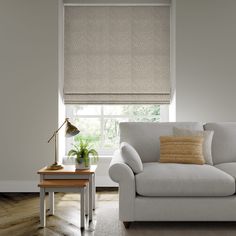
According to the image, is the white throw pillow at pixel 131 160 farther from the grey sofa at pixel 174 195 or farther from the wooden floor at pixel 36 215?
the wooden floor at pixel 36 215

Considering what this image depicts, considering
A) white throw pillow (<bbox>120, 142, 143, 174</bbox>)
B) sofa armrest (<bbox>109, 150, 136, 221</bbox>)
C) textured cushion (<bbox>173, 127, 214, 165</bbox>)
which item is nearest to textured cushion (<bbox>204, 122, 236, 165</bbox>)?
textured cushion (<bbox>173, 127, 214, 165</bbox>)

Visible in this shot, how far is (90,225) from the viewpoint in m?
3.87

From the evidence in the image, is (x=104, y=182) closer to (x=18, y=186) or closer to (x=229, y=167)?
(x=18, y=186)

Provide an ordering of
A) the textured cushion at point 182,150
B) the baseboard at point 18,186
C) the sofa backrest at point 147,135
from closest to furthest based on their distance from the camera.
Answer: the textured cushion at point 182,150, the sofa backrest at point 147,135, the baseboard at point 18,186

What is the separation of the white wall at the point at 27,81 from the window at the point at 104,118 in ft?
1.94

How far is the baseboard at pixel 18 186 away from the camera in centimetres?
548

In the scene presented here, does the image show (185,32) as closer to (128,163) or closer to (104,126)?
(104,126)

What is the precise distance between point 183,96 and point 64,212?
235 cm

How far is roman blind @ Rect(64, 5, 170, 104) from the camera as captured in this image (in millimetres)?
5777

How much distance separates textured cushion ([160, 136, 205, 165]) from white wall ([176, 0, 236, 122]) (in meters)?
1.22

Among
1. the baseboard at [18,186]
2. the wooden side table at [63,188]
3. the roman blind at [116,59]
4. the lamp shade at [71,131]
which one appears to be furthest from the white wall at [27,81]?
the wooden side table at [63,188]

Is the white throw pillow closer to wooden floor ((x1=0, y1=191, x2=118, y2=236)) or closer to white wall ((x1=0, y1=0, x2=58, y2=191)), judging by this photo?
wooden floor ((x1=0, y1=191, x2=118, y2=236))

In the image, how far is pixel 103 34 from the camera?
580 centimetres

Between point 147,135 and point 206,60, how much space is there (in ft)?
5.35
